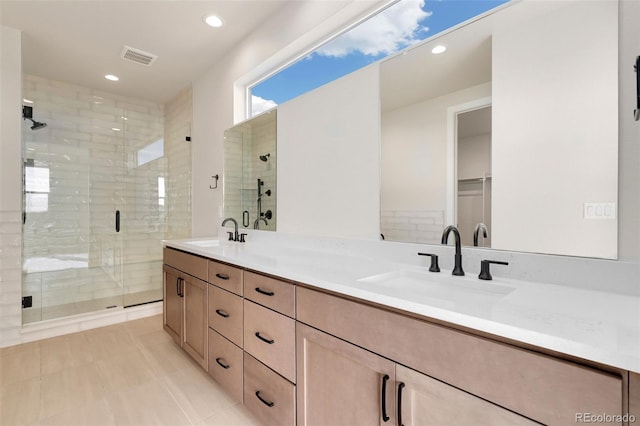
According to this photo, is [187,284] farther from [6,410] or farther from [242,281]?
[6,410]

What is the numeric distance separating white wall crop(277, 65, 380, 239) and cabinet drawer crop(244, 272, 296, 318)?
2.05 feet

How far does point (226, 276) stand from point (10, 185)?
93.5 inches

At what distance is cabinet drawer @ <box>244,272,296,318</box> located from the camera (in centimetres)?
125

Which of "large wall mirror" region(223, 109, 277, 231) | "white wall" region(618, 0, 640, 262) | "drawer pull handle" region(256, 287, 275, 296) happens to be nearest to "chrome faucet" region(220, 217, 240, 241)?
"large wall mirror" region(223, 109, 277, 231)

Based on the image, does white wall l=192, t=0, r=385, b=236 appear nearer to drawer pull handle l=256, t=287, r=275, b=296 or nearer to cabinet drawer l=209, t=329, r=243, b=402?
cabinet drawer l=209, t=329, r=243, b=402

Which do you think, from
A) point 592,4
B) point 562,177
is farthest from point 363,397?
point 592,4

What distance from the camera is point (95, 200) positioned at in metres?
3.59

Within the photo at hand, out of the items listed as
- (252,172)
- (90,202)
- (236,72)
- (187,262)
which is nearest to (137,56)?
(236,72)

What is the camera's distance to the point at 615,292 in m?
0.93

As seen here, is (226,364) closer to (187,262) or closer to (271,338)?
(271,338)

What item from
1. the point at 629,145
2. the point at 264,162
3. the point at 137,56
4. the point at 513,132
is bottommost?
the point at 629,145

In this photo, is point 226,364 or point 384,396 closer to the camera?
point 384,396

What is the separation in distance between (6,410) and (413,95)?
2892 millimetres

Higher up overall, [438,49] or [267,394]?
[438,49]
